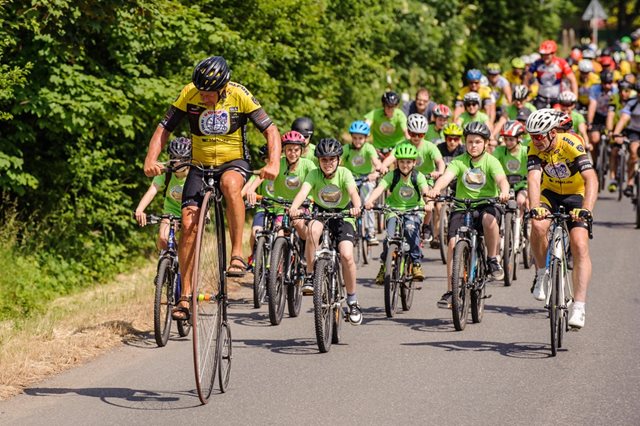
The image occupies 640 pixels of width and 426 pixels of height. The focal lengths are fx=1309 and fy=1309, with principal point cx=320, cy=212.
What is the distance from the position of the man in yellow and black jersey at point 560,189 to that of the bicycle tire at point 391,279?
1829 mm

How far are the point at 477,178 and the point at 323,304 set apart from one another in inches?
136

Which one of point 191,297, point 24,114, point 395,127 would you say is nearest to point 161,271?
point 191,297

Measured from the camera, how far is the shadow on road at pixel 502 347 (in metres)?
11.7

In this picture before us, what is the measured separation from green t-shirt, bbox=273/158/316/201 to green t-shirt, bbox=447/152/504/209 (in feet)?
5.38

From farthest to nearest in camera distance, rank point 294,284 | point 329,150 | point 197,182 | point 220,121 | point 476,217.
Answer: point 476,217 < point 294,284 < point 329,150 < point 220,121 < point 197,182

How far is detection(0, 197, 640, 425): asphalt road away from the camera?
9.49 meters

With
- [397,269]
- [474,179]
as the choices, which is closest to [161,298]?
[397,269]

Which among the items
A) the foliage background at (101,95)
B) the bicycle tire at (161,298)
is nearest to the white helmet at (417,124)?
the foliage background at (101,95)

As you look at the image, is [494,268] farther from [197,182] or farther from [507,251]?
[197,182]

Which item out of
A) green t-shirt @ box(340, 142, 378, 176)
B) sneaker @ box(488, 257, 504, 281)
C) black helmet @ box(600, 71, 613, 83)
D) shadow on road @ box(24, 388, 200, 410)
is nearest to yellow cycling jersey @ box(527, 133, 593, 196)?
sneaker @ box(488, 257, 504, 281)

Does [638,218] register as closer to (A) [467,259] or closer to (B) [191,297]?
(A) [467,259]

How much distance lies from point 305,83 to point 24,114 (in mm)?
6427

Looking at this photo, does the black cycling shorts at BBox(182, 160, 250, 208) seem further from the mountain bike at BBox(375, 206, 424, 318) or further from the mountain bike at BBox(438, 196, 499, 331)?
the mountain bike at BBox(375, 206, 424, 318)

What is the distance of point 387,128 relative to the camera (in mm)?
20938
